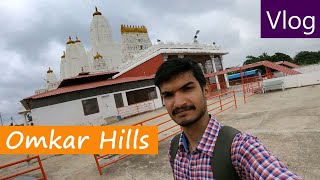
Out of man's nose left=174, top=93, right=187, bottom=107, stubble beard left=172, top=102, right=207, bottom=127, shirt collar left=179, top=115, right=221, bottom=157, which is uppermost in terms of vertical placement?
man's nose left=174, top=93, right=187, bottom=107

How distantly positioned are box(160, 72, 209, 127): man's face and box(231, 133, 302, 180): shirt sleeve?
294mm

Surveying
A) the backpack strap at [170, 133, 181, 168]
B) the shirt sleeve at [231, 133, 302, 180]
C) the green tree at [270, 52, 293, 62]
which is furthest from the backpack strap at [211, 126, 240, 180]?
the green tree at [270, 52, 293, 62]

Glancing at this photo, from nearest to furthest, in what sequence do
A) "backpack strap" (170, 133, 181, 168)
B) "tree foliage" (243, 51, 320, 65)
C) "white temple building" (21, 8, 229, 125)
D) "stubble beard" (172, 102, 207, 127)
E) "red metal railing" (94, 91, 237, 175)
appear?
"stubble beard" (172, 102, 207, 127)
"backpack strap" (170, 133, 181, 168)
"red metal railing" (94, 91, 237, 175)
"white temple building" (21, 8, 229, 125)
"tree foliage" (243, 51, 320, 65)

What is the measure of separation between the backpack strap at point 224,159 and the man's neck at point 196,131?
19cm

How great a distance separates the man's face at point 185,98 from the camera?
4.33 ft

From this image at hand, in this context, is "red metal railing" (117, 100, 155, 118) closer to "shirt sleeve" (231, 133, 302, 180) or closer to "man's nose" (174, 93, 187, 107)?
"man's nose" (174, 93, 187, 107)

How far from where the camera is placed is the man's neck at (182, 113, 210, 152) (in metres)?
1.35

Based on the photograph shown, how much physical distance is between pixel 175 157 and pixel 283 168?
2.00ft

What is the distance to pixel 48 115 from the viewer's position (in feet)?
53.7

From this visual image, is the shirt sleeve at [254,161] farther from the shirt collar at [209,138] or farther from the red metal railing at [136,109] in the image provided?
the red metal railing at [136,109]

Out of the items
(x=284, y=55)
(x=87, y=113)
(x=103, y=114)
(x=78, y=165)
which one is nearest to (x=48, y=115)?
(x=87, y=113)

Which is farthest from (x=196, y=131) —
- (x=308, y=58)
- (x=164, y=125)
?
(x=308, y=58)

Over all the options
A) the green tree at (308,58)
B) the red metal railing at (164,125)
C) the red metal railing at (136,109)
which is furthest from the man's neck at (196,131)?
the green tree at (308,58)

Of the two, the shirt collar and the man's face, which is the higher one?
the man's face
